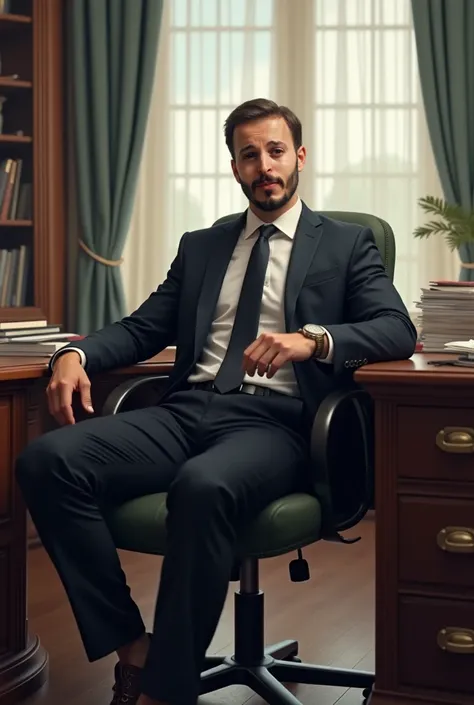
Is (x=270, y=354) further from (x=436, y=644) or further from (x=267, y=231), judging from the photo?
(x=436, y=644)

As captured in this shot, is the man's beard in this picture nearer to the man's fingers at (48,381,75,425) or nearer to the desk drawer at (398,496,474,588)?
the man's fingers at (48,381,75,425)

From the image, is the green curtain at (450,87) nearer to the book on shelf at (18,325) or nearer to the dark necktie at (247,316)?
the dark necktie at (247,316)

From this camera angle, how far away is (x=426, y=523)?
6.94ft

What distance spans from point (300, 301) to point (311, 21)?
7.77ft

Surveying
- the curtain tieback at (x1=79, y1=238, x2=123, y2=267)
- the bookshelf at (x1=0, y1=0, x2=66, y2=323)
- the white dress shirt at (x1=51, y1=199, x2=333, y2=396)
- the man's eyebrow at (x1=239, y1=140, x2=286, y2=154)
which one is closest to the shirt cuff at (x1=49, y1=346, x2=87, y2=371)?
the white dress shirt at (x1=51, y1=199, x2=333, y2=396)

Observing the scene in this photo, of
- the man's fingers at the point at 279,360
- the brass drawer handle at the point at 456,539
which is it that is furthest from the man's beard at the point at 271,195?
the brass drawer handle at the point at 456,539

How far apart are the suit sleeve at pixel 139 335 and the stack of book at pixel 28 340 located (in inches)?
5.1

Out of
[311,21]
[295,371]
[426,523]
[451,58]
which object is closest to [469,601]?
[426,523]

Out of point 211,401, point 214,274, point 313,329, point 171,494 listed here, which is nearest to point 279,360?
point 313,329

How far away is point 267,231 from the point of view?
2.51 metres

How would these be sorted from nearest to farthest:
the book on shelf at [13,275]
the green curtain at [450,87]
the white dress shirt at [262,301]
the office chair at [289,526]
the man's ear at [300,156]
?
the office chair at [289,526] → the white dress shirt at [262,301] → the man's ear at [300,156] → the green curtain at [450,87] → the book on shelf at [13,275]

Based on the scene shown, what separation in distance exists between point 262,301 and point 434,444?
55 centimetres

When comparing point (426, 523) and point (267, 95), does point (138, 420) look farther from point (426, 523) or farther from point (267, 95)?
point (267, 95)

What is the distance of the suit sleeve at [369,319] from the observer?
221 centimetres
